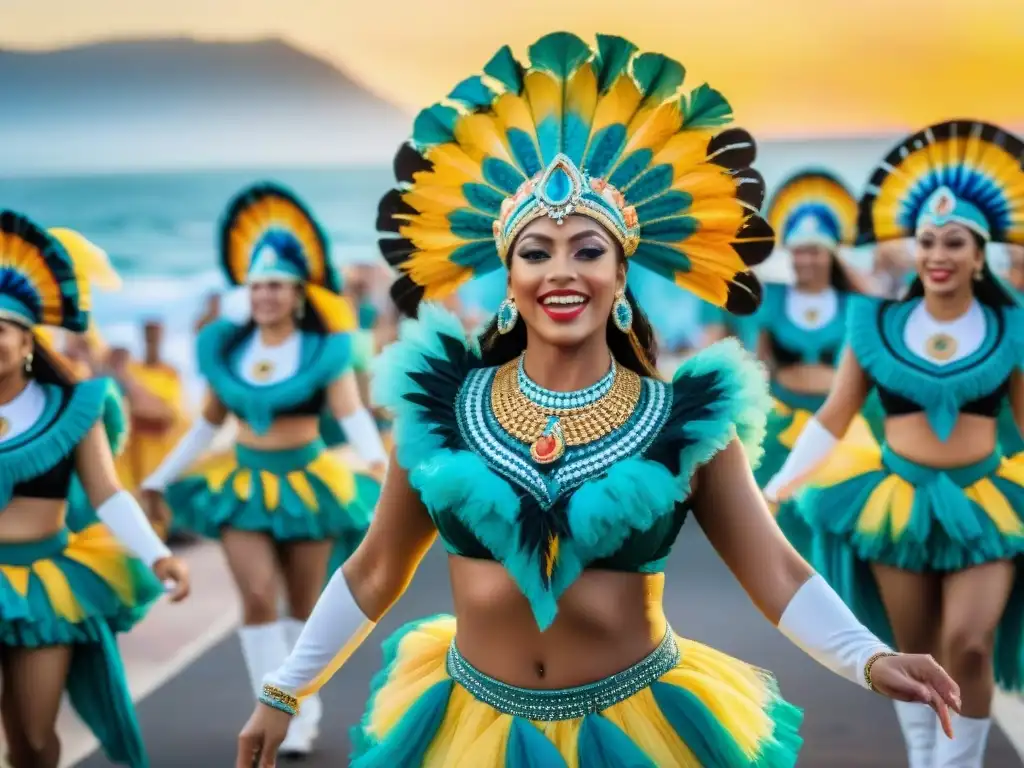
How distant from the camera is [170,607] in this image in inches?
326

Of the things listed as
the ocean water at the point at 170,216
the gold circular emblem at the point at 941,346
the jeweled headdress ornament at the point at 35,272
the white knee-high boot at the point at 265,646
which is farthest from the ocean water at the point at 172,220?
the jeweled headdress ornament at the point at 35,272

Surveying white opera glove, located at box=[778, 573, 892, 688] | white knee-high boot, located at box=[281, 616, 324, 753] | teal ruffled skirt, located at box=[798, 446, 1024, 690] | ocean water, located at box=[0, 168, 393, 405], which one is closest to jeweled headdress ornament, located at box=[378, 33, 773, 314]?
white opera glove, located at box=[778, 573, 892, 688]

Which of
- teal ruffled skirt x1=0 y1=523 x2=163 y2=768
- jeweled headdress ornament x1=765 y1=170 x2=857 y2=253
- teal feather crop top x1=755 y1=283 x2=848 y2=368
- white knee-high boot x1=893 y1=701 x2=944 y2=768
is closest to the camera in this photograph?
teal ruffled skirt x1=0 y1=523 x2=163 y2=768

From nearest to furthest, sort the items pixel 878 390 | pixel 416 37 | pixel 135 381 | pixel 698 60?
1. pixel 878 390
2. pixel 135 381
3. pixel 698 60
4. pixel 416 37

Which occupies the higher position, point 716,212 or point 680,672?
point 716,212

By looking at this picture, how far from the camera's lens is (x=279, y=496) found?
559 cm

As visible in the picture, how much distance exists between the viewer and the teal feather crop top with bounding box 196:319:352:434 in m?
5.69

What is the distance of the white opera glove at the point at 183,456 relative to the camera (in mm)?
5672

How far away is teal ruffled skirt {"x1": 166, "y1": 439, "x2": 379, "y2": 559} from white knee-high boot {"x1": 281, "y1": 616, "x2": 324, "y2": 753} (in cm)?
33

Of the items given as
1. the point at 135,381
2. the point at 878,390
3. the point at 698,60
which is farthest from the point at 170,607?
the point at 698,60

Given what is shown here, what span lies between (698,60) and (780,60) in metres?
0.84

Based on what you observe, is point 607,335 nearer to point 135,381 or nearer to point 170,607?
point 170,607

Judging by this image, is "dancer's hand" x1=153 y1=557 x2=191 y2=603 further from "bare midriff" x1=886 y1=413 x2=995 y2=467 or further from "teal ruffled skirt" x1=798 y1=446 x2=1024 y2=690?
"bare midriff" x1=886 y1=413 x2=995 y2=467

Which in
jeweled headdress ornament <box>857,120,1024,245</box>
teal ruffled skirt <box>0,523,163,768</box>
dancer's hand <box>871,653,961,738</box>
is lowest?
teal ruffled skirt <box>0,523,163,768</box>
